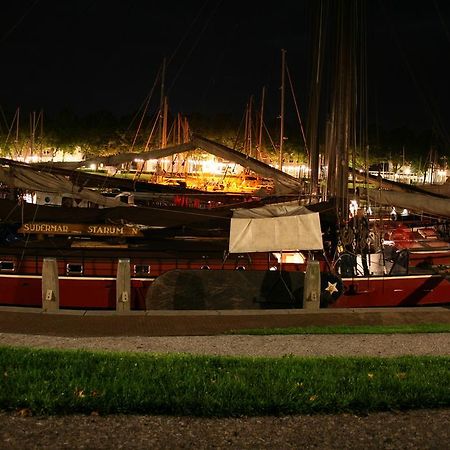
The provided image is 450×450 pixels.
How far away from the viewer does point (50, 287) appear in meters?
13.1

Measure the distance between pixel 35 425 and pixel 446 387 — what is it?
13.8ft

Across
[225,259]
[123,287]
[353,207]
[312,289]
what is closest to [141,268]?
[225,259]

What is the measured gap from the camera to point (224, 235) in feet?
62.1

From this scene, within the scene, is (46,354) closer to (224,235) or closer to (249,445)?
(249,445)

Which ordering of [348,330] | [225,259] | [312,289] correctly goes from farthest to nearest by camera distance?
1. [225,259]
2. [312,289]
3. [348,330]

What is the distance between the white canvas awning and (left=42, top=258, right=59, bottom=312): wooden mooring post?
3986mm

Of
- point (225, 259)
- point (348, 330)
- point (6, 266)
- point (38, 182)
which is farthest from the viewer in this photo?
point (38, 182)

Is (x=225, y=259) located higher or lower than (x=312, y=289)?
higher

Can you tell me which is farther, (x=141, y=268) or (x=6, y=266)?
(x=6, y=266)

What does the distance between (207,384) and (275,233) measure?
27.2 feet

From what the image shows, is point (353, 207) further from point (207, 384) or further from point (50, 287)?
point (207, 384)

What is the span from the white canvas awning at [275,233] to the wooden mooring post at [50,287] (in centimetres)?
399

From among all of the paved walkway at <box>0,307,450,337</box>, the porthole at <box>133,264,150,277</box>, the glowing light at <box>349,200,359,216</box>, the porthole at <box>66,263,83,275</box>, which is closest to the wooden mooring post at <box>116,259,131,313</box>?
the paved walkway at <box>0,307,450,337</box>

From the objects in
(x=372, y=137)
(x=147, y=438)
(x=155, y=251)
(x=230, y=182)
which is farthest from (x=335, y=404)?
(x=372, y=137)
